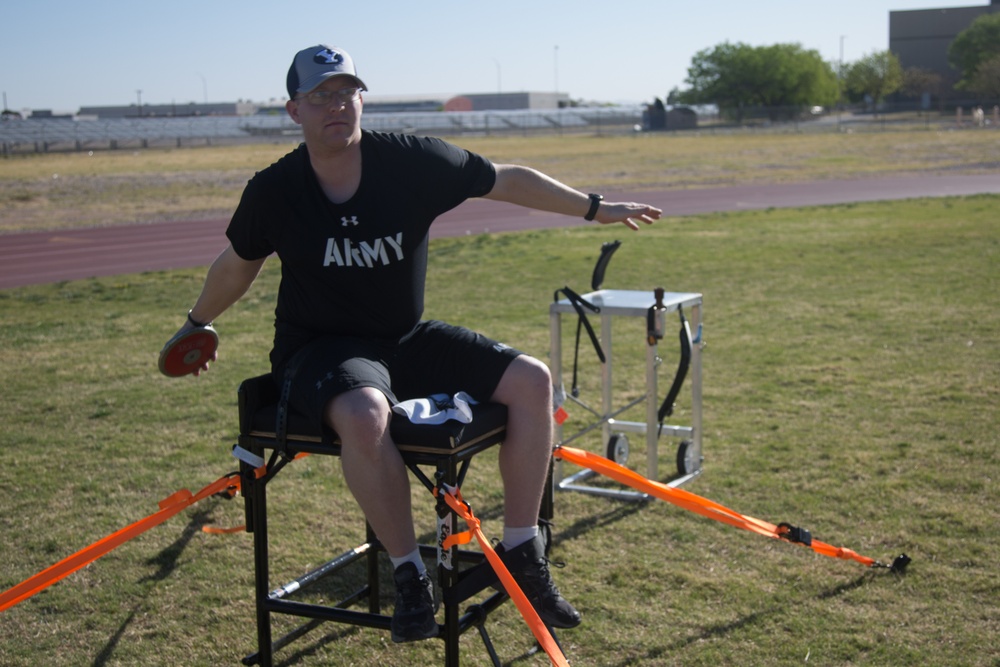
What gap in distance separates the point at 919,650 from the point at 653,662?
0.86 m

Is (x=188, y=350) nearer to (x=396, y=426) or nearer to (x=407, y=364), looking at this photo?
(x=407, y=364)

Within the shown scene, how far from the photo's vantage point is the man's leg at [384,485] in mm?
3104

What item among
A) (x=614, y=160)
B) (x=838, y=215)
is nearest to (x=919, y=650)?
(x=838, y=215)

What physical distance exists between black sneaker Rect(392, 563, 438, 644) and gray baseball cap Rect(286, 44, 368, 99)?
151cm

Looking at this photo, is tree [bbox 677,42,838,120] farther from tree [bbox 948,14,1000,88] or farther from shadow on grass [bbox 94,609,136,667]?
shadow on grass [bbox 94,609,136,667]

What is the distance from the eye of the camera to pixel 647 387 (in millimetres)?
5129

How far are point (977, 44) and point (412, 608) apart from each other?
98.6 m

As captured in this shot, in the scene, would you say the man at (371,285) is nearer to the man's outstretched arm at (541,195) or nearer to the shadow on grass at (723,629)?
the man's outstretched arm at (541,195)

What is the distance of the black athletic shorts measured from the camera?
3285mm

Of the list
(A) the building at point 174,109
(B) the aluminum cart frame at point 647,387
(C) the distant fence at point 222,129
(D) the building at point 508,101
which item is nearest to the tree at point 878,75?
(D) the building at point 508,101

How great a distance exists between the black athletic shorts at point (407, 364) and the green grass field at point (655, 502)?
928mm

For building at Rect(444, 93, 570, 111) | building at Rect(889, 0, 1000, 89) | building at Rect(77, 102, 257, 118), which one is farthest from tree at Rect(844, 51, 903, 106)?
building at Rect(77, 102, 257, 118)

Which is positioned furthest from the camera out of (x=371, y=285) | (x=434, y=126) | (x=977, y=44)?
(x=977, y=44)

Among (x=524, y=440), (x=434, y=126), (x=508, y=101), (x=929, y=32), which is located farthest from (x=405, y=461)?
(x=508, y=101)
